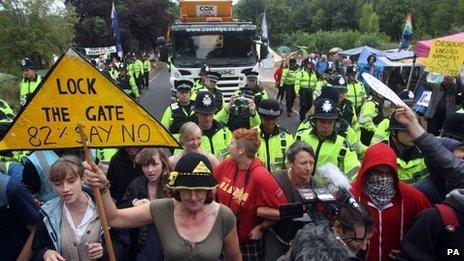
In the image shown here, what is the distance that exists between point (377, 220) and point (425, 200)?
37 cm

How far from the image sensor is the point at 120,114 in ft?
9.61

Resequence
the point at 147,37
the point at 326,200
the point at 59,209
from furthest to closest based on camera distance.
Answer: the point at 147,37, the point at 59,209, the point at 326,200

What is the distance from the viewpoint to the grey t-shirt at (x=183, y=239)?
297 cm

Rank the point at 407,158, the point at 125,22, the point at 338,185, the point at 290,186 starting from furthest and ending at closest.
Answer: the point at 125,22
the point at 407,158
the point at 290,186
the point at 338,185

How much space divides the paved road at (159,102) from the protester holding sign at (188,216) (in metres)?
9.80

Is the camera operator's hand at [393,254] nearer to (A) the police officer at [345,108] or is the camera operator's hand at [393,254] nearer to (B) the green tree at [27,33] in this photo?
(A) the police officer at [345,108]

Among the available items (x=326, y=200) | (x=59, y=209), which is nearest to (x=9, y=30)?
(x=59, y=209)

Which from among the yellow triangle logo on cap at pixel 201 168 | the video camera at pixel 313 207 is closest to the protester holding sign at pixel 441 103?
the video camera at pixel 313 207

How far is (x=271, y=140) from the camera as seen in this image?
17.4 feet

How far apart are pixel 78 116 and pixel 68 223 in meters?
0.82

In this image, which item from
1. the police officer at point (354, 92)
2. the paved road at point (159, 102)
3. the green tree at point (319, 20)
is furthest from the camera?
the green tree at point (319, 20)

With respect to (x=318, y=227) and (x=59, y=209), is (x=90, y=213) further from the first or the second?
(x=318, y=227)

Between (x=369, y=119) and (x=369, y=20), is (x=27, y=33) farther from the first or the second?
(x=369, y=20)

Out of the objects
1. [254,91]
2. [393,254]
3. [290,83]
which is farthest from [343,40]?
[393,254]
